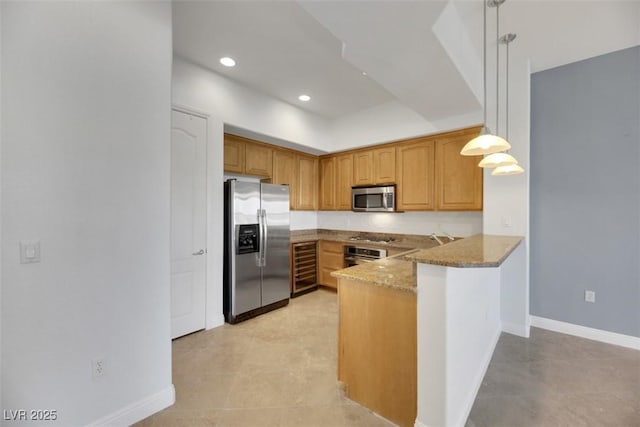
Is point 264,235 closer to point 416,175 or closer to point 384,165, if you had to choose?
point 384,165

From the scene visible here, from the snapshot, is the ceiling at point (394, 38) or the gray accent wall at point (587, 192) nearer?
the ceiling at point (394, 38)

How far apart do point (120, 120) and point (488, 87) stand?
363cm

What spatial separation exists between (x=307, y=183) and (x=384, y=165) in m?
1.39

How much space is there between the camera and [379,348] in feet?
5.64

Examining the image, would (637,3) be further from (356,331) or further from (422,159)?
(356,331)

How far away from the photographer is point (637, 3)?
2092 millimetres

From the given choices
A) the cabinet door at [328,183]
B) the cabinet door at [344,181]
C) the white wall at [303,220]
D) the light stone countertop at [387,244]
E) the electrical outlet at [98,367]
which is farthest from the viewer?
the white wall at [303,220]

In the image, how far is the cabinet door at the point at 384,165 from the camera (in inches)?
157

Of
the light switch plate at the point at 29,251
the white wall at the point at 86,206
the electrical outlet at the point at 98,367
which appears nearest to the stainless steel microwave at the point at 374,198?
the white wall at the point at 86,206

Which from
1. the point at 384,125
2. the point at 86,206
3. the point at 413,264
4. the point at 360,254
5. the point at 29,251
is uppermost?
the point at 384,125

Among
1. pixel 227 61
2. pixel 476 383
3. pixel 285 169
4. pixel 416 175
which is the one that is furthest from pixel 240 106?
pixel 476 383

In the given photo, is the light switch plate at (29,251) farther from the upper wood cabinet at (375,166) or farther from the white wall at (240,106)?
the upper wood cabinet at (375,166)

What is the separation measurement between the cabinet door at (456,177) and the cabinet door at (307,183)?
2.14 meters

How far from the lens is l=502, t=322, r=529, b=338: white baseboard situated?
2.86 meters
